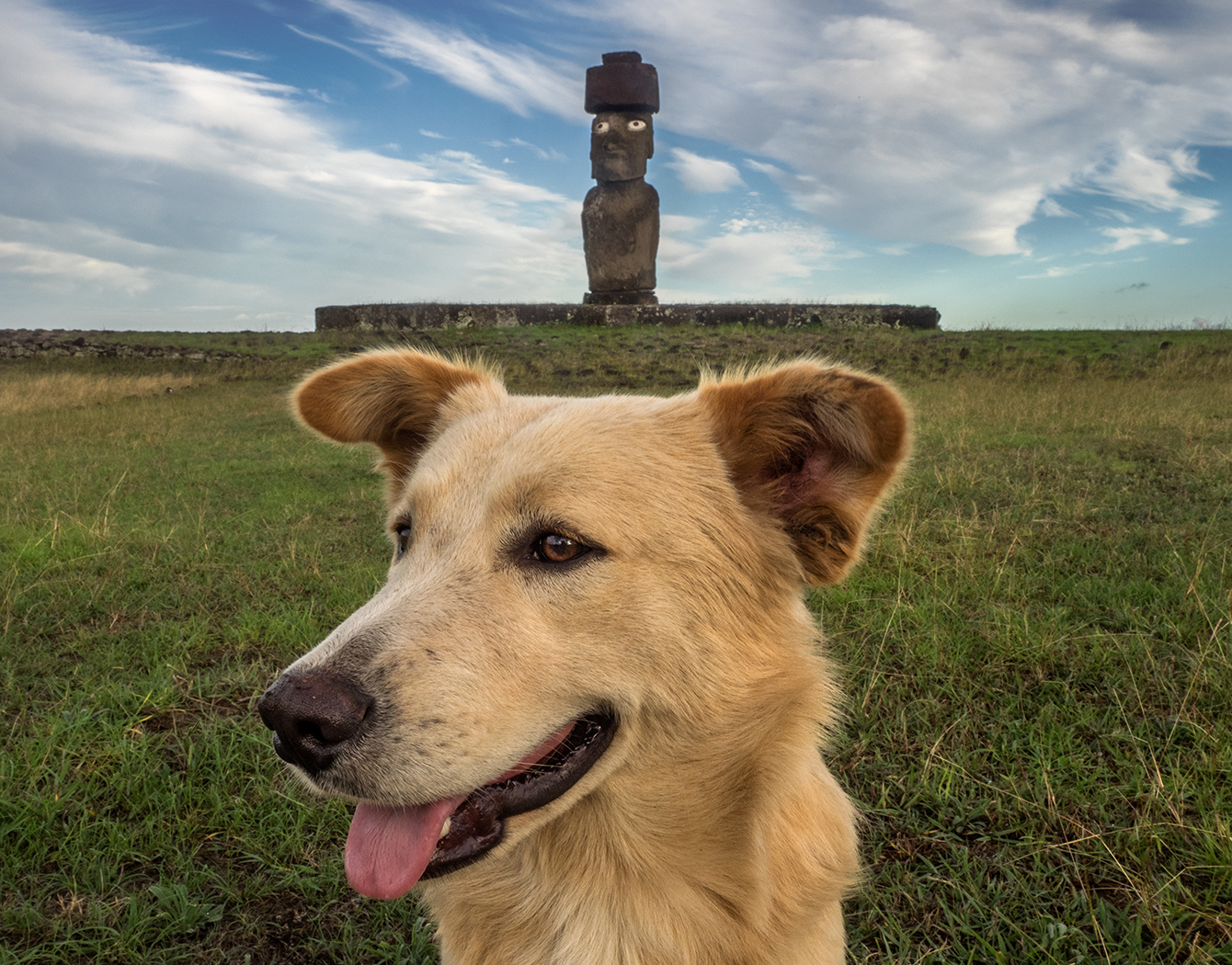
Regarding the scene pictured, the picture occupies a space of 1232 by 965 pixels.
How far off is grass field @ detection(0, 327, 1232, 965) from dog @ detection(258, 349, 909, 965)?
2.74 feet

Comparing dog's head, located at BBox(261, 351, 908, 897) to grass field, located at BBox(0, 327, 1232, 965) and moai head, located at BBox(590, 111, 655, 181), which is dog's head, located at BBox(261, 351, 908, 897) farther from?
moai head, located at BBox(590, 111, 655, 181)

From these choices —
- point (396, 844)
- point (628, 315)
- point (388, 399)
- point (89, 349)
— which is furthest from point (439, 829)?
point (89, 349)

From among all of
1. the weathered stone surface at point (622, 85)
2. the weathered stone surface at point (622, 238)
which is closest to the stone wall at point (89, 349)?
the weathered stone surface at point (622, 238)

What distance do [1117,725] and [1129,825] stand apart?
63 centimetres

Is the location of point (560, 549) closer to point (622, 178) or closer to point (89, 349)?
point (89, 349)

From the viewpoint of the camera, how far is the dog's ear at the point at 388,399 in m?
2.53

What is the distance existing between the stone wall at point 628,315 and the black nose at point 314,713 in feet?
72.7

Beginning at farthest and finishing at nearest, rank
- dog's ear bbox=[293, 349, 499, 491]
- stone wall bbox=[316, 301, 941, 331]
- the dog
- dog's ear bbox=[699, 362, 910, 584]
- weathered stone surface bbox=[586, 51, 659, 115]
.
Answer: weathered stone surface bbox=[586, 51, 659, 115]
stone wall bbox=[316, 301, 941, 331]
dog's ear bbox=[293, 349, 499, 491]
dog's ear bbox=[699, 362, 910, 584]
the dog

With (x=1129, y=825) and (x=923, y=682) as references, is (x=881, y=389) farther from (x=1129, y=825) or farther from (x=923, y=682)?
(x=923, y=682)

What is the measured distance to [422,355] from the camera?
2730 mm

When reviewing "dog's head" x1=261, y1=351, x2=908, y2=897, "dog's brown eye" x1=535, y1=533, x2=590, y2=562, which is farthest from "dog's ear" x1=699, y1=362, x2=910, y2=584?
"dog's brown eye" x1=535, y1=533, x2=590, y2=562

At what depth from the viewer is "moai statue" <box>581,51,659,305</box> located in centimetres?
2438

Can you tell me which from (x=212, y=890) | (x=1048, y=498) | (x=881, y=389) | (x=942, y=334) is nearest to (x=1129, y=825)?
(x=881, y=389)

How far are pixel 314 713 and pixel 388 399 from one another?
137cm
